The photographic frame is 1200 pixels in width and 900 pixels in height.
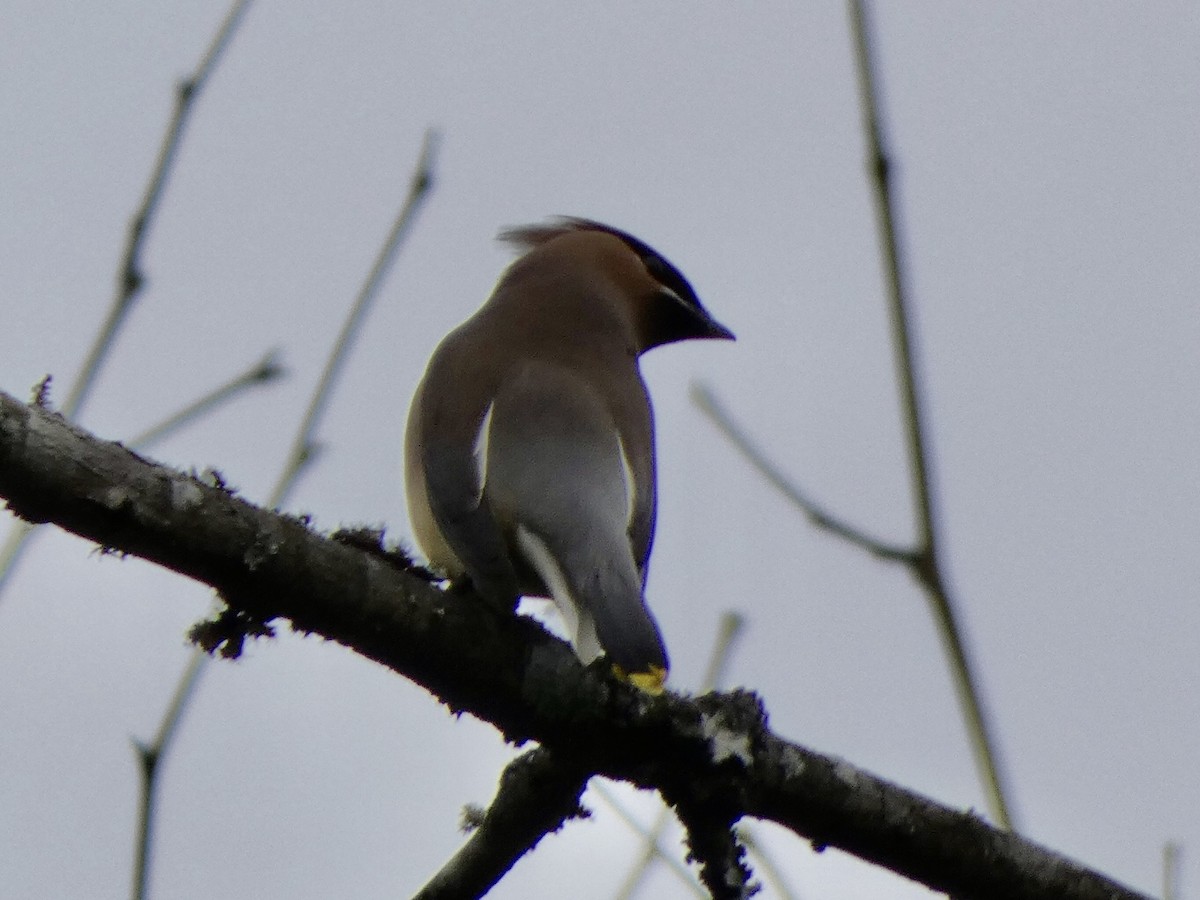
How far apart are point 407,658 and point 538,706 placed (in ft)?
0.75

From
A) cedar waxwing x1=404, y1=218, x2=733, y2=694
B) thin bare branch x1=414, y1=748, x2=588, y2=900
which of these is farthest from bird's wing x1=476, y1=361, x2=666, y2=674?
thin bare branch x1=414, y1=748, x2=588, y2=900

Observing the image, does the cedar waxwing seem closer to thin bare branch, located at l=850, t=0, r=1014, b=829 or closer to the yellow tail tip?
the yellow tail tip

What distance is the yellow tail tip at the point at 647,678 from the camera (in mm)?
2910

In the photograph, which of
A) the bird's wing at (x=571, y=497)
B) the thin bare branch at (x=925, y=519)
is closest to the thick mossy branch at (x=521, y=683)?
the bird's wing at (x=571, y=497)

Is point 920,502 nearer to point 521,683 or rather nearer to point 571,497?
point 521,683

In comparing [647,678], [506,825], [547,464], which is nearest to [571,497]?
[547,464]

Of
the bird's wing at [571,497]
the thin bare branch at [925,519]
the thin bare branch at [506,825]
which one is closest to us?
the thin bare branch at [925,519]

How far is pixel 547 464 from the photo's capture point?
159 inches

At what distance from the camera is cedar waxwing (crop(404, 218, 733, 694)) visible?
3457 millimetres

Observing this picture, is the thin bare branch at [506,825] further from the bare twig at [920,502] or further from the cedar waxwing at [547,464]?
the bare twig at [920,502]

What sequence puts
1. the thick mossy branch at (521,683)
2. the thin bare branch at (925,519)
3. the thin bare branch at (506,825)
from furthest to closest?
the thin bare branch at (506,825), the thick mossy branch at (521,683), the thin bare branch at (925,519)

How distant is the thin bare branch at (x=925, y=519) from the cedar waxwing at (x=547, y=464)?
2.68ft

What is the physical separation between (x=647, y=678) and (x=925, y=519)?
0.97m

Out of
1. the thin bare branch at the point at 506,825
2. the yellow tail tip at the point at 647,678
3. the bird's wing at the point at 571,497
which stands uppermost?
the bird's wing at the point at 571,497
